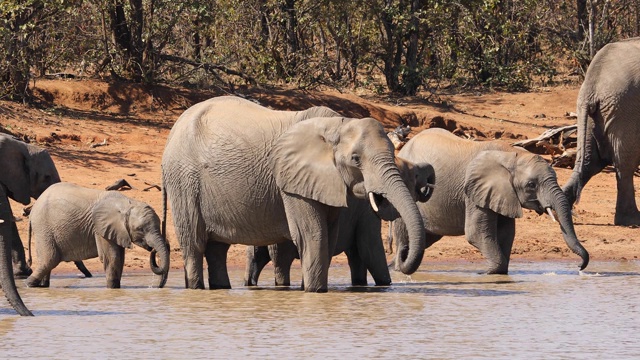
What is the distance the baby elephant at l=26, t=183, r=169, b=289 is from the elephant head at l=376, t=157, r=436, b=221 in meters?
2.29

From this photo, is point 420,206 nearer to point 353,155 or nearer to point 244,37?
point 353,155

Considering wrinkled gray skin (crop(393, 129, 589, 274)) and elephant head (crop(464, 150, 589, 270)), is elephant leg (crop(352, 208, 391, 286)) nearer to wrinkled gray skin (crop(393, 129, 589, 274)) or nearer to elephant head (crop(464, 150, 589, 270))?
wrinkled gray skin (crop(393, 129, 589, 274))

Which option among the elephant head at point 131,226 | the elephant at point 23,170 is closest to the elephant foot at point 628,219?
the elephant head at point 131,226

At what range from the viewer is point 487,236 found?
43.6 ft

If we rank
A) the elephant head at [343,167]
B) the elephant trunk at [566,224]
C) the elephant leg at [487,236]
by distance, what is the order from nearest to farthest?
1. the elephant head at [343,167]
2. the elephant trunk at [566,224]
3. the elephant leg at [487,236]

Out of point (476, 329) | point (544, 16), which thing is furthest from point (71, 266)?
point (544, 16)

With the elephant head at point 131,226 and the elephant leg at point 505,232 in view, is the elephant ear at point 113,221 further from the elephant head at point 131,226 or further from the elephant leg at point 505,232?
the elephant leg at point 505,232

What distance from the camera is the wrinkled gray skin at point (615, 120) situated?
51.7ft

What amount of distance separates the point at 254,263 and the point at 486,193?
2322 millimetres

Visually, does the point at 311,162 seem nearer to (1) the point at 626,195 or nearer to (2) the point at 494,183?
(2) the point at 494,183

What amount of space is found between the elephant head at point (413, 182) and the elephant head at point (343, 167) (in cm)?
14

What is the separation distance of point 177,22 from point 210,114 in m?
9.66

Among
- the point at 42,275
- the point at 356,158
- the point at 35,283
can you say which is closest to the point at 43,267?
the point at 42,275

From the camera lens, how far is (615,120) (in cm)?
1582
